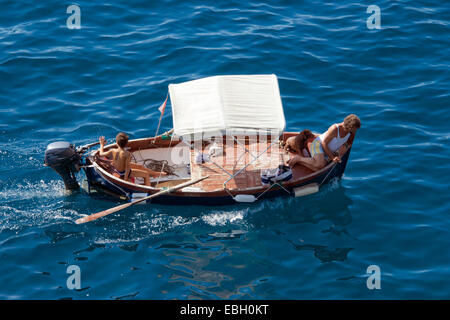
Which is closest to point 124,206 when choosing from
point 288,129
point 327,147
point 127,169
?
A: point 127,169

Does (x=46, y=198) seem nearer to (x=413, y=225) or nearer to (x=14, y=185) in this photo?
(x=14, y=185)

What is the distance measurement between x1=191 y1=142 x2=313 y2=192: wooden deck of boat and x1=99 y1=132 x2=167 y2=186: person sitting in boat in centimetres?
129

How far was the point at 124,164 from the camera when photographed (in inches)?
657

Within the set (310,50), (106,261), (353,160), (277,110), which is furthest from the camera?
(310,50)

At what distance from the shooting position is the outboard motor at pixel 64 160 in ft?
54.1

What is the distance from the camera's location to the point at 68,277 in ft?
48.3

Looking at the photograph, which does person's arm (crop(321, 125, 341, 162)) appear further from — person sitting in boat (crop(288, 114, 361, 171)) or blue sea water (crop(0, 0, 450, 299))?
blue sea water (crop(0, 0, 450, 299))

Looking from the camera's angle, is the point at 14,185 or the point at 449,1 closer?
the point at 14,185

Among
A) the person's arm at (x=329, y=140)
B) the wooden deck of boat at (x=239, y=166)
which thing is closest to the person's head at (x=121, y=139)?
the wooden deck of boat at (x=239, y=166)

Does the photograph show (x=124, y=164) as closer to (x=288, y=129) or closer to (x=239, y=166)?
(x=239, y=166)

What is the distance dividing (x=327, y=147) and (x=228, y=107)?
2971mm

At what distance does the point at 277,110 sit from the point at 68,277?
6.66 metres

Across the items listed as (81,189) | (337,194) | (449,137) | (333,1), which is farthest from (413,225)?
(333,1)
